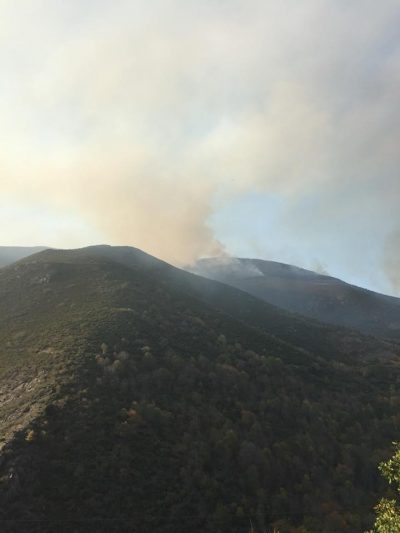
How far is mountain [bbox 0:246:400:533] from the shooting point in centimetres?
2827

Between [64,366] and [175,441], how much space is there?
12783 millimetres

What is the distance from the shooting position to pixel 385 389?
5838 centimetres

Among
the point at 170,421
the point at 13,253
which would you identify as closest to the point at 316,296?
the point at 13,253

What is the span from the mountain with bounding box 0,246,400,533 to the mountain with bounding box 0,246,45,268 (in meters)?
73.4

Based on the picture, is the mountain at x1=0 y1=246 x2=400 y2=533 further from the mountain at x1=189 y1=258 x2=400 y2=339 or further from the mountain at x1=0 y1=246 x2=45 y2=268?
the mountain at x1=0 y1=246 x2=45 y2=268

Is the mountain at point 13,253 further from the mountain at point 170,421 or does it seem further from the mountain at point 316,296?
the mountain at point 170,421

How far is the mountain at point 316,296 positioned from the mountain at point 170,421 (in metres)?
61.5

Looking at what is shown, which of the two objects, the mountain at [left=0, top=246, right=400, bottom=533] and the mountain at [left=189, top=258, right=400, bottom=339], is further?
the mountain at [left=189, top=258, right=400, bottom=339]

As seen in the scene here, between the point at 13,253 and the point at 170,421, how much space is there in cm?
12784

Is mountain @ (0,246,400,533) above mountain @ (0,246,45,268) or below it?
below

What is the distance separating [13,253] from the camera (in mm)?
148875

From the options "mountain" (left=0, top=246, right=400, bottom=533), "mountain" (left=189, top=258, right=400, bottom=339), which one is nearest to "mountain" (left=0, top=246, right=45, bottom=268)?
"mountain" (left=189, top=258, right=400, bottom=339)

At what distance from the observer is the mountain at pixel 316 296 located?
422 feet

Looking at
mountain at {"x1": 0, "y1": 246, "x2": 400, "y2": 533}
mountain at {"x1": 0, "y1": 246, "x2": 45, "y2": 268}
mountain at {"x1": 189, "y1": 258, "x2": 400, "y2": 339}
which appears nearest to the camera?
mountain at {"x1": 0, "y1": 246, "x2": 400, "y2": 533}
